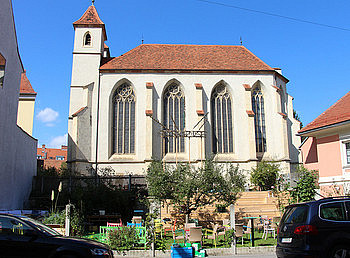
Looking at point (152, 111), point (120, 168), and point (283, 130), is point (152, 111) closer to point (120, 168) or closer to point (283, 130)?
point (120, 168)

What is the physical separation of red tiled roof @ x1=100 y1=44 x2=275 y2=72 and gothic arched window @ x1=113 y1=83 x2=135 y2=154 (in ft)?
8.33

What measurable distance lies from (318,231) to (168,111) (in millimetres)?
25486

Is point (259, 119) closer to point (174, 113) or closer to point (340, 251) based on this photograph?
point (174, 113)

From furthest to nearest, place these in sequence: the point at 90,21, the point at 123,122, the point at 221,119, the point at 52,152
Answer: the point at 52,152, the point at 90,21, the point at 221,119, the point at 123,122

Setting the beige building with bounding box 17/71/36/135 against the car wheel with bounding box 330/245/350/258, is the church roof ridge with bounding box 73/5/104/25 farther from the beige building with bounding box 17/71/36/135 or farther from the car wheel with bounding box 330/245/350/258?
the car wheel with bounding box 330/245/350/258

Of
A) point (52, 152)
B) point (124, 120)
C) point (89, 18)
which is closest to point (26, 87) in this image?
point (89, 18)

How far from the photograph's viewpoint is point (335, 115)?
1775 cm

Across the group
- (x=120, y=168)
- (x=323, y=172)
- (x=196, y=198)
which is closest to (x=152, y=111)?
(x=120, y=168)

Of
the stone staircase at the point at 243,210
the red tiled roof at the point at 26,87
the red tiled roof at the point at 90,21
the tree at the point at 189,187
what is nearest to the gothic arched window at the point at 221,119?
the stone staircase at the point at 243,210

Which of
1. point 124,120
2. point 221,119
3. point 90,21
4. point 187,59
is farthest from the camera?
point 187,59

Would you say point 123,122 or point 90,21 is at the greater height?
point 90,21

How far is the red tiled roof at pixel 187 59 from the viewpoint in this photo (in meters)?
33.0

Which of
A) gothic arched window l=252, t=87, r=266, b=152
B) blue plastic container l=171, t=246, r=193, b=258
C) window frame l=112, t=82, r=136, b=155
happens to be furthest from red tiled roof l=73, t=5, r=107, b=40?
blue plastic container l=171, t=246, r=193, b=258

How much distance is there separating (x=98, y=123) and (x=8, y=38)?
13532mm
